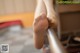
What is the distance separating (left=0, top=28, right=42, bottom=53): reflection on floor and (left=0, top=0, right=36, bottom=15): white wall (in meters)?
0.34

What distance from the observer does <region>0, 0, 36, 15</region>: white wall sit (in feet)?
7.33

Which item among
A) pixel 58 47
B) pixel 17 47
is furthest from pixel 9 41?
pixel 58 47

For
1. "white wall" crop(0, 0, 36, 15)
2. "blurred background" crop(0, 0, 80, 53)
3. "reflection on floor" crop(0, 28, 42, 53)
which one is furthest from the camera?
"white wall" crop(0, 0, 36, 15)

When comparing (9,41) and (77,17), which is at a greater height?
(77,17)

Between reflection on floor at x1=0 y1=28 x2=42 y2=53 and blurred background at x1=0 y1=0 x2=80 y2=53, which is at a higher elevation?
blurred background at x1=0 y1=0 x2=80 y2=53

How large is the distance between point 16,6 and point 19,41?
0.73 metres

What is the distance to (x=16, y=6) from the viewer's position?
89.4 inches

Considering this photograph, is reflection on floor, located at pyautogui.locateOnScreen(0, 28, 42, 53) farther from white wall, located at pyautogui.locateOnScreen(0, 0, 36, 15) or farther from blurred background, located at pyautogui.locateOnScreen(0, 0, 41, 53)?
white wall, located at pyautogui.locateOnScreen(0, 0, 36, 15)

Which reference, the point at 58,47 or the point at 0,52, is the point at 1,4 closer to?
the point at 0,52

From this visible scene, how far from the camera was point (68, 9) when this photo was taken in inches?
58.9

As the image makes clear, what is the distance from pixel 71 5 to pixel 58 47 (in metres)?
1.09

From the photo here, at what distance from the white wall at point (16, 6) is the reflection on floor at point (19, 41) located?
0.34 meters

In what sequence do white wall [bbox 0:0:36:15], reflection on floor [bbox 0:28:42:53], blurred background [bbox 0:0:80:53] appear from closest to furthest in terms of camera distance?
reflection on floor [bbox 0:28:42:53] → blurred background [bbox 0:0:80:53] → white wall [bbox 0:0:36:15]

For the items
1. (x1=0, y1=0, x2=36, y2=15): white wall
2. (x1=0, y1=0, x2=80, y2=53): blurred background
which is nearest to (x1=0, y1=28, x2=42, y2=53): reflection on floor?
(x1=0, y1=0, x2=80, y2=53): blurred background
